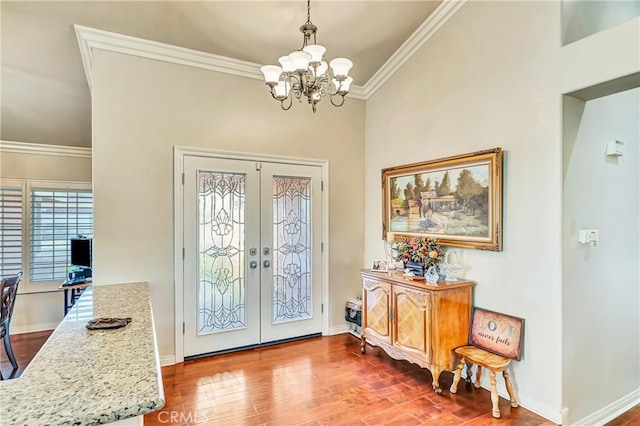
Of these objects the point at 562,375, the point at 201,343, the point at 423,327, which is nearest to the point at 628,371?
the point at 562,375

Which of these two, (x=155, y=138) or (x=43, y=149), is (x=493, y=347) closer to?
(x=155, y=138)

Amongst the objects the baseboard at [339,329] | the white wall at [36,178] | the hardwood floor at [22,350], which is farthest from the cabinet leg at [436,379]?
the white wall at [36,178]

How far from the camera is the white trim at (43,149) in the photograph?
4410mm

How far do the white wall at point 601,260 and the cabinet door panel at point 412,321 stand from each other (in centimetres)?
99

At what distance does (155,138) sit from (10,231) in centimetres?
287

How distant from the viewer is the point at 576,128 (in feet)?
8.18

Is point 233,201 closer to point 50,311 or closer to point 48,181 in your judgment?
point 48,181

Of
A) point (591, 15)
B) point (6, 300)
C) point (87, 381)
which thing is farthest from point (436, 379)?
point (6, 300)

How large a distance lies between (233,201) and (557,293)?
10.1 ft

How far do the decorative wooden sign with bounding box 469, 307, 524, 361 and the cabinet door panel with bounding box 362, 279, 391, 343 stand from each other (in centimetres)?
79

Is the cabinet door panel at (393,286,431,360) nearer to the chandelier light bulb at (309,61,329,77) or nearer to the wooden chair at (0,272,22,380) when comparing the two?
the chandelier light bulb at (309,61,329,77)

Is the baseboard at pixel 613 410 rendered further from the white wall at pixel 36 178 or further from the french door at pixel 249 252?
the white wall at pixel 36 178

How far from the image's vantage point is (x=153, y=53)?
3.32 m

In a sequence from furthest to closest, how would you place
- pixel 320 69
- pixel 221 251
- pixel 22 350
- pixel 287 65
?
pixel 22 350, pixel 221 251, pixel 320 69, pixel 287 65
